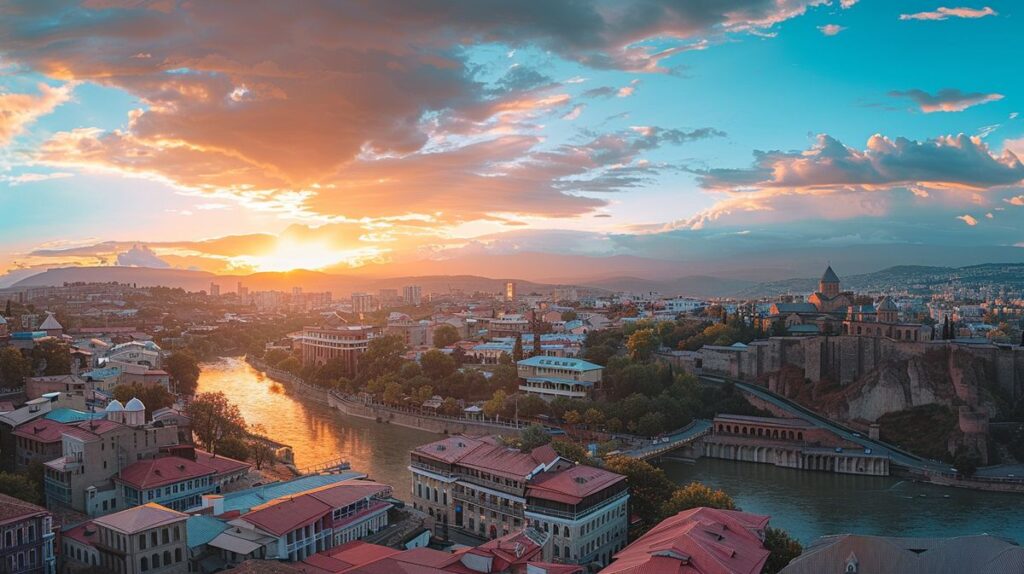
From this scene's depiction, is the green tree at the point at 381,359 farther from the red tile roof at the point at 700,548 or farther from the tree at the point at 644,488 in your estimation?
the red tile roof at the point at 700,548

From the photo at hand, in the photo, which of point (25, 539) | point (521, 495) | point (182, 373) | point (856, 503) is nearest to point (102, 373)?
point (182, 373)

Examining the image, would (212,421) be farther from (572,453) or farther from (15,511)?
(572,453)

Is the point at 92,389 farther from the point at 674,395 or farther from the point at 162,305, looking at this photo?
the point at 162,305

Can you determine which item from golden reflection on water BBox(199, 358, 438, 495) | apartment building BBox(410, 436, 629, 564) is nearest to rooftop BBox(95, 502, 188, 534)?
apartment building BBox(410, 436, 629, 564)

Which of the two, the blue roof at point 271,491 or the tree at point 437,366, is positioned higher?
the tree at point 437,366

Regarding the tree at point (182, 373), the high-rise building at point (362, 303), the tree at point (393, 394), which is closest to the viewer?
the tree at point (393, 394)

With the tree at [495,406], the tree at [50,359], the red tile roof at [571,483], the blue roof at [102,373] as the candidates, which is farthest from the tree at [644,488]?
the tree at [50,359]
